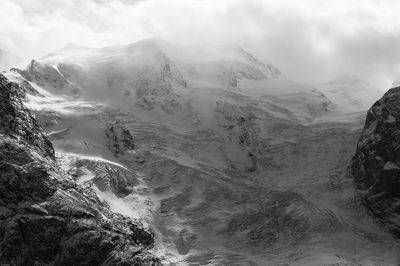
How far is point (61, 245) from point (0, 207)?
52.8 feet

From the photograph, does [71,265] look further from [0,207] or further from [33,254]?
[0,207]

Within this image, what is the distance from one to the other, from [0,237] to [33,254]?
8.35m

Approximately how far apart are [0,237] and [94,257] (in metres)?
21.9

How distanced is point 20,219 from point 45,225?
248 inches

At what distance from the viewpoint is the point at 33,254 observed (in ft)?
638

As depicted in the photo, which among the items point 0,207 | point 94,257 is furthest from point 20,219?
point 94,257

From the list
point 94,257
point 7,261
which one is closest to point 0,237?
point 7,261

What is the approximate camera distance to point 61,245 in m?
199

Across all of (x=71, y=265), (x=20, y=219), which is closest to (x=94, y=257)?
(x=71, y=265)

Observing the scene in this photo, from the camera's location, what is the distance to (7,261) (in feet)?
622

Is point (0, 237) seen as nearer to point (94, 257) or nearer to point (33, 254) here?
point (33, 254)

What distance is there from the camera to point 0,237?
191 m

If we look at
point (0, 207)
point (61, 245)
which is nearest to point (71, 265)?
point (61, 245)

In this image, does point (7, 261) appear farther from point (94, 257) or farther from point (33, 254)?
point (94, 257)
